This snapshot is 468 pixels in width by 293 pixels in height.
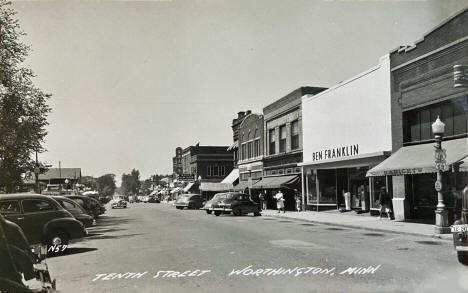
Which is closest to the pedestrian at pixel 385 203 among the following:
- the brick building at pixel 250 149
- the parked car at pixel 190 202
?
the brick building at pixel 250 149

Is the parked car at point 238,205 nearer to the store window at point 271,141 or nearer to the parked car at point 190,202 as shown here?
the store window at point 271,141

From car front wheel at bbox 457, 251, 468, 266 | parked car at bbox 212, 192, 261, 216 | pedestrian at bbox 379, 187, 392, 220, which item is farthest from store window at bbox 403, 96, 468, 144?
parked car at bbox 212, 192, 261, 216

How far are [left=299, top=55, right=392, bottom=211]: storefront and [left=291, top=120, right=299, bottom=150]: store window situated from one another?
202cm

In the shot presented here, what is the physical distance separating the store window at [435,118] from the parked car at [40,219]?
50.4 ft

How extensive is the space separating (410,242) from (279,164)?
25986 mm

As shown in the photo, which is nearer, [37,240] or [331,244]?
[37,240]

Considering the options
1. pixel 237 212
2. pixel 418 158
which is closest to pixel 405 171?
pixel 418 158

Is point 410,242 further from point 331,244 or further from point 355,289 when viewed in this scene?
point 355,289

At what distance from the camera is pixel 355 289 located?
7871mm

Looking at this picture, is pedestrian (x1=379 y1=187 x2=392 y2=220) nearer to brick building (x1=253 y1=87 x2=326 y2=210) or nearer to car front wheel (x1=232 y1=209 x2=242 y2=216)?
car front wheel (x1=232 y1=209 x2=242 y2=216)

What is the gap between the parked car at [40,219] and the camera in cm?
Answer: 1221

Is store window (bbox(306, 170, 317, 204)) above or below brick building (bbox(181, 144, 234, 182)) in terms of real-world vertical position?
below

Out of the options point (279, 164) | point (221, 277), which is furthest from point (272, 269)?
point (279, 164)

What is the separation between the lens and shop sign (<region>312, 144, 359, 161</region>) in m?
28.1
